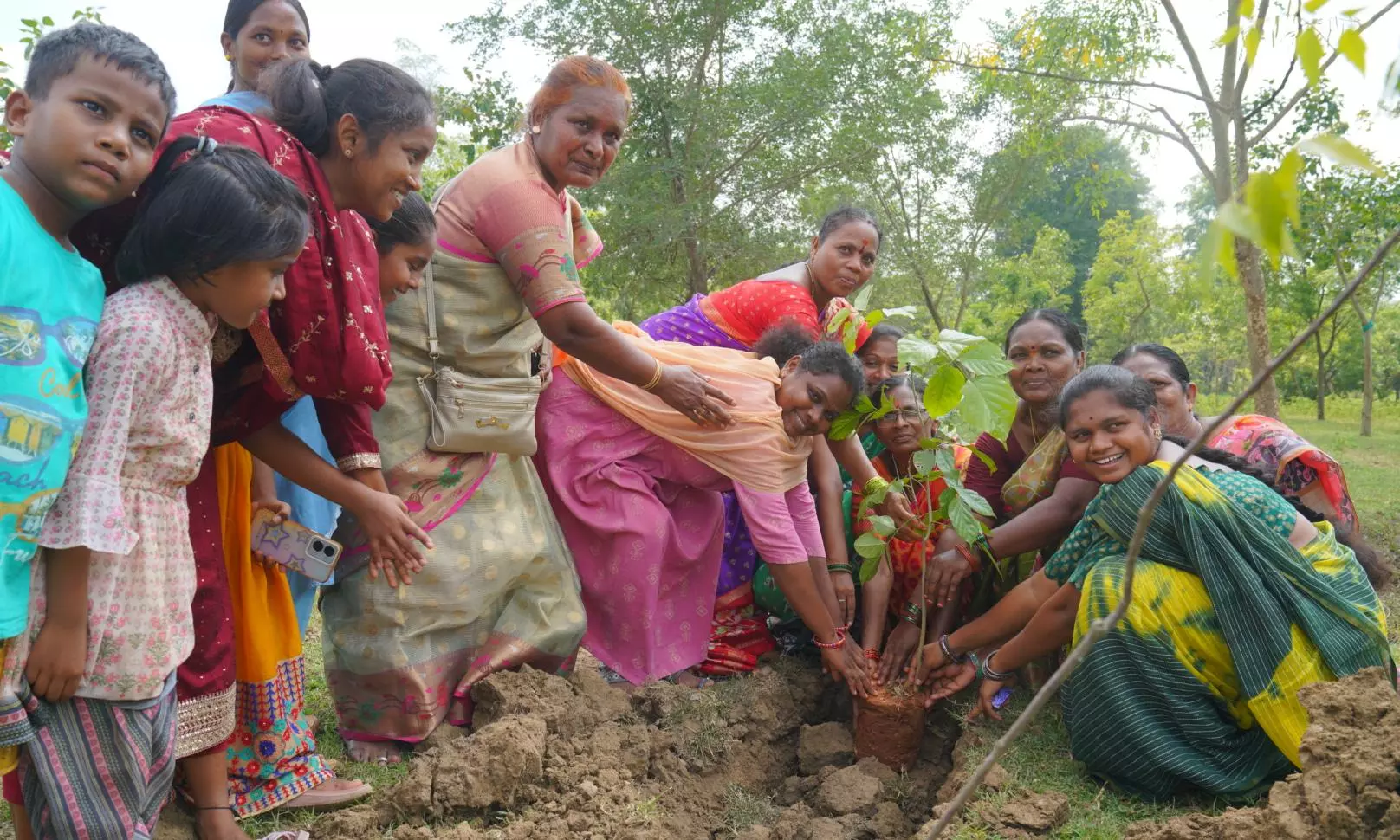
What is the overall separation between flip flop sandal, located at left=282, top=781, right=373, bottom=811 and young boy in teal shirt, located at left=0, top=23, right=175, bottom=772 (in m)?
0.95

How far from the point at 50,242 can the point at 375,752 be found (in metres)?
1.93

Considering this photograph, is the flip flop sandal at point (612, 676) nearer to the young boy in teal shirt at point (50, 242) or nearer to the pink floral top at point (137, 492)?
the pink floral top at point (137, 492)

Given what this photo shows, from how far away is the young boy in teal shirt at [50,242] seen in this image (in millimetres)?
1750

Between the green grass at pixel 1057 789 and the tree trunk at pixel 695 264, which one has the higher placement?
the tree trunk at pixel 695 264

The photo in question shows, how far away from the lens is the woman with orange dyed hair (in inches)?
125

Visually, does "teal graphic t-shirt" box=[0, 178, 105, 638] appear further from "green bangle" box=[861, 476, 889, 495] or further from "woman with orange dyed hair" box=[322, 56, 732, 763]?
"green bangle" box=[861, 476, 889, 495]

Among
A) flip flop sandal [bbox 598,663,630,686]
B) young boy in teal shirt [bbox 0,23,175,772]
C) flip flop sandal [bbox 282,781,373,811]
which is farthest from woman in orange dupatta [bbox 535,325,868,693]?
young boy in teal shirt [bbox 0,23,175,772]

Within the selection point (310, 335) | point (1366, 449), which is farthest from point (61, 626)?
point (1366, 449)

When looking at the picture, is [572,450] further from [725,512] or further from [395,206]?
[395,206]

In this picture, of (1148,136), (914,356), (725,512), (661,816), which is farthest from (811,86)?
(661,816)

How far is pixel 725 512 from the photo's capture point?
14.1 ft

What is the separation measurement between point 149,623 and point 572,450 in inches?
77.7

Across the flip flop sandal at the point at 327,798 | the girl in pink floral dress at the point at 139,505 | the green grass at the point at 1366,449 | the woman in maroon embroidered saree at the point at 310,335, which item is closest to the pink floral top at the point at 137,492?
the girl in pink floral dress at the point at 139,505

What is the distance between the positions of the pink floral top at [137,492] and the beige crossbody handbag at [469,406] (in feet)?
3.77
